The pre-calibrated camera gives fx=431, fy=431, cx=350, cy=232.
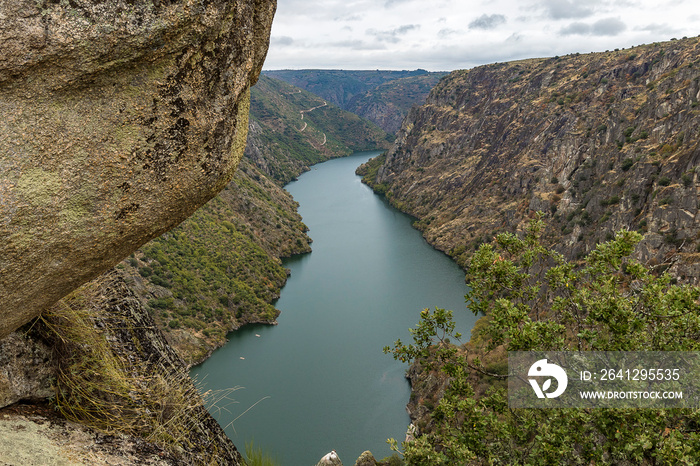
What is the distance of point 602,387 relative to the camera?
783cm

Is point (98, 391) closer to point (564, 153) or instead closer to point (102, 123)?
point (102, 123)

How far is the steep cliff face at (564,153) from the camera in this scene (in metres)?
47.5

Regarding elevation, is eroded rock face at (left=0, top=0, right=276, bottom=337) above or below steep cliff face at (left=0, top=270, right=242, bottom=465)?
above

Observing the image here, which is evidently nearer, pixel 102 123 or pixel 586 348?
pixel 102 123

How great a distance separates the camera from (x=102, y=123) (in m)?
3.93

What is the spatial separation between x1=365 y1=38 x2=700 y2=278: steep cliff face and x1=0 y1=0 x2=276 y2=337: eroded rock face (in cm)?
4186

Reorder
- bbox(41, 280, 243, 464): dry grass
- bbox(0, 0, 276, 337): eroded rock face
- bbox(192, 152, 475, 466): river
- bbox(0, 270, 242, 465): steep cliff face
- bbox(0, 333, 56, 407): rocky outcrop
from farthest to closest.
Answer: bbox(192, 152, 475, 466): river, bbox(41, 280, 243, 464): dry grass, bbox(0, 333, 56, 407): rocky outcrop, bbox(0, 270, 242, 465): steep cliff face, bbox(0, 0, 276, 337): eroded rock face

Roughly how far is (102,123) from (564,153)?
8001 centimetres

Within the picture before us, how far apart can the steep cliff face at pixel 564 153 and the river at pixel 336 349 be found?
15117 mm

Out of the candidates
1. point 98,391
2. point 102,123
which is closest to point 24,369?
point 98,391

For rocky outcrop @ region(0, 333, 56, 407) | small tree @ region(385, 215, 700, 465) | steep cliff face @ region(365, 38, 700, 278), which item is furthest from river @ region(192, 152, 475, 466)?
steep cliff face @ region(365, 38, 700, 278)

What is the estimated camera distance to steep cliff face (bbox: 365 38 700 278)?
47.5 m

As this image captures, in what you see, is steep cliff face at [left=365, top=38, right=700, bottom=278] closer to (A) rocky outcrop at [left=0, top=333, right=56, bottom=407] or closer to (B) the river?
(B) the river

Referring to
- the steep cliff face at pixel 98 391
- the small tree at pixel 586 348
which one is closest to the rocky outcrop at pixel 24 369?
the steep cliff face at pixel 98 391
